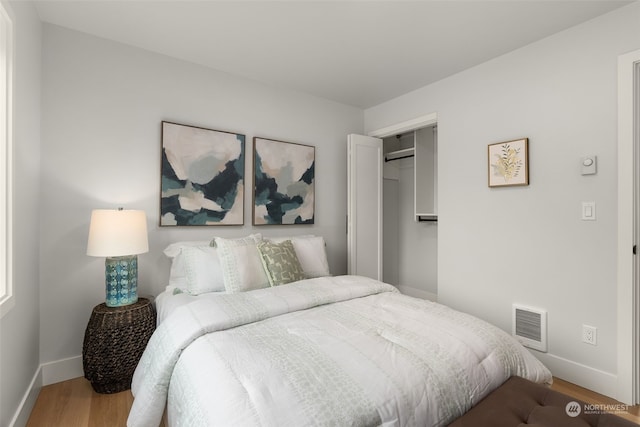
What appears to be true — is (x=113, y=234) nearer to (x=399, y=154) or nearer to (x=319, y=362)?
(x=319, y=362)

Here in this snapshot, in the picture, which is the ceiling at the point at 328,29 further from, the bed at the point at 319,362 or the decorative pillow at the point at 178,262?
the bed at the point at 319,362

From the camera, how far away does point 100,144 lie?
239cm

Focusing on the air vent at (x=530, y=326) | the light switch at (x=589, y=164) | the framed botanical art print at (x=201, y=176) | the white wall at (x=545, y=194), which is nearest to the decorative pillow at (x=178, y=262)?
the framed botanical art print at (x=201, y=176)

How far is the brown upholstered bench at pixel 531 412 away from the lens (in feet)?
3.51

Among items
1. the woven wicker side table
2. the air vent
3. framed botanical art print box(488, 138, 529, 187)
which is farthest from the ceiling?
the air vent

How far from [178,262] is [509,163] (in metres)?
2.86

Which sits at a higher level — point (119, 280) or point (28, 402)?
point (119, 280)

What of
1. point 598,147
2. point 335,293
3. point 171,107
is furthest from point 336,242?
point 598,147

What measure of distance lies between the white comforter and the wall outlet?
954 mm

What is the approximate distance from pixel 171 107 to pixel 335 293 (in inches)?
82.7

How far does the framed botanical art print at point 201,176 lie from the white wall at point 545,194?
207cm

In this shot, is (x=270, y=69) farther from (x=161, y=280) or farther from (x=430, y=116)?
(x=161, y=280)

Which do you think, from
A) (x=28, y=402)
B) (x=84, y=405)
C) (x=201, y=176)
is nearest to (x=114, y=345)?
(x=84, y=405)

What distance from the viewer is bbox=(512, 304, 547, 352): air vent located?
241cm
